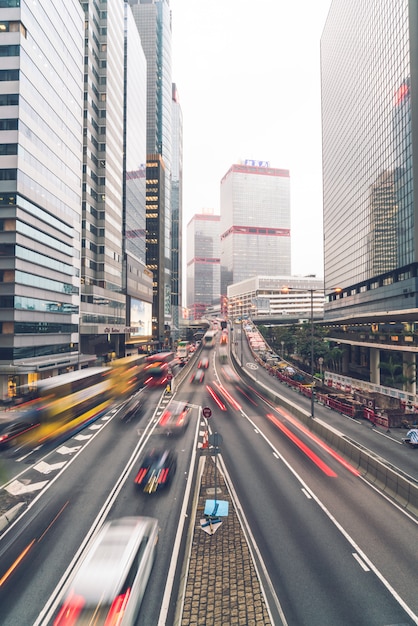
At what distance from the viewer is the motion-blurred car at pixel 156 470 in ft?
→ 56.3

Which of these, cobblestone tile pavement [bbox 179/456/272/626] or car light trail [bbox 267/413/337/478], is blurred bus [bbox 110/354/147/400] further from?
cobblestone tile pavement [bbox 179/456/272/626]

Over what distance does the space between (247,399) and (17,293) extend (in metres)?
32.9

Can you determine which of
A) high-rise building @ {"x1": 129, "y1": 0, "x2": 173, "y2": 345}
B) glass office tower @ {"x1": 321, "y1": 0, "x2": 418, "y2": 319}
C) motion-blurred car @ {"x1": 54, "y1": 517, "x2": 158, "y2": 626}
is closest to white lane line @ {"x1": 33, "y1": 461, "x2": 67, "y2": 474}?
motion-blurred car @ {"x1": 54, "y1": 517, "x2": 158, "y2": 626}

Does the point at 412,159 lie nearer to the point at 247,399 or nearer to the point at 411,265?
the point at 411,265

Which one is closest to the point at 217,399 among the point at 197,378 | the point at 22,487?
the point at 197,378

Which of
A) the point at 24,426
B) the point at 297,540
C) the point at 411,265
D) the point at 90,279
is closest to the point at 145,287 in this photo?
the point at 90,279

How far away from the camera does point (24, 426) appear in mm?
27172

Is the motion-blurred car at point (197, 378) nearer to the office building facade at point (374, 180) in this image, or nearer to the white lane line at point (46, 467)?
the office building facade at point (374, 180)

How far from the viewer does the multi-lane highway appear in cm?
966

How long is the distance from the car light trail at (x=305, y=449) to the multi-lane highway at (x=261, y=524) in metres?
0.13

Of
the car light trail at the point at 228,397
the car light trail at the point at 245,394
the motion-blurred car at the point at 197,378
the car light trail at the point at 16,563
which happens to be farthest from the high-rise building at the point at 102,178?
the car light trail at the point at 16,563

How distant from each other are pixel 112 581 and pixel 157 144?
16194 cm

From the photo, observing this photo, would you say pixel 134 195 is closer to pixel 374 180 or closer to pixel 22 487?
pixel 374 180

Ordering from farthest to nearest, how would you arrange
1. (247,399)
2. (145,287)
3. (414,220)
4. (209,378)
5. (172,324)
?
(172,324) → (145,287) → (414,220) → (209,378) → (247,399)
